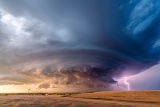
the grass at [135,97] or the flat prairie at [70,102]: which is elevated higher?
the grass at [135,97]

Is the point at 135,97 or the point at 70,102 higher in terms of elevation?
the point at 135,97

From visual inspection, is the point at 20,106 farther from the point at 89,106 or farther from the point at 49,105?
the point at 89,106

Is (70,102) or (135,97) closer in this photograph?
(70,102)

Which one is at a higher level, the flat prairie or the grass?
the grass

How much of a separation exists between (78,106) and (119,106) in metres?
7.54

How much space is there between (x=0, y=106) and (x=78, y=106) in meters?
13.3

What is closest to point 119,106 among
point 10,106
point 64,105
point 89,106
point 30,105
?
point 89,106

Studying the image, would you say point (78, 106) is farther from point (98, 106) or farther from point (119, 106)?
point (119, 106)

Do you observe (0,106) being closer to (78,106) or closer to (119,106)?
(78,106)

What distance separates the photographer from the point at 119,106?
36750mm

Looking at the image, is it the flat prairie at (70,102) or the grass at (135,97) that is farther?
the grass at (135,97)

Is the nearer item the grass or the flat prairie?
the flat prairie

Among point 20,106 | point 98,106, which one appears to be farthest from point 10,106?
point 98,106

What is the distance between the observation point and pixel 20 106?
3522 cm
